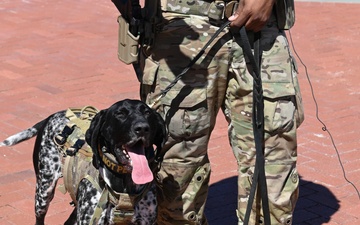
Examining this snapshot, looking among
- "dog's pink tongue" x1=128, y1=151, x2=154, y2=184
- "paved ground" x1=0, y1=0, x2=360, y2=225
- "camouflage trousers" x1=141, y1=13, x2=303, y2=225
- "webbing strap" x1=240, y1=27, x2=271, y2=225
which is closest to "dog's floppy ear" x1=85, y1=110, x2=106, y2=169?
"dog's pink tongue" x1=128, y1=151, x2=154, y2=184

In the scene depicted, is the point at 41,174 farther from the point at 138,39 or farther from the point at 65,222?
the point at 138,39

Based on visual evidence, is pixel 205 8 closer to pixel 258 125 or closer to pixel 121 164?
pixel 258 125

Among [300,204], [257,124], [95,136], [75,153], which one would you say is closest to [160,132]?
[95,136]

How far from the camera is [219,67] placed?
444 cm

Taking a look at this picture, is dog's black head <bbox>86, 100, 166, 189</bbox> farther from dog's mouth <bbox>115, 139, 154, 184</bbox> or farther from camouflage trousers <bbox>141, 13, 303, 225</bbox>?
camouflage trousers <bbox>141, 13, 303, 225</bbox>

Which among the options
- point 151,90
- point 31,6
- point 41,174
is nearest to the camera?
point 151,90

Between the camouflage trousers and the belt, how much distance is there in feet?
0.12

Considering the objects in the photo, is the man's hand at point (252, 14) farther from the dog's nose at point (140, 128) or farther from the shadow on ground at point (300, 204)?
the shadow on ground at point (300, 204)

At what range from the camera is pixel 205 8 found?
14.4 feet

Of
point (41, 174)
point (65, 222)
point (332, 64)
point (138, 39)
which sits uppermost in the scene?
point (138, 39)

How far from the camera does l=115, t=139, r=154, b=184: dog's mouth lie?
163 inches

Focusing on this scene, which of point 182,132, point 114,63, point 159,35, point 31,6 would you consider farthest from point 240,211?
point 31,6

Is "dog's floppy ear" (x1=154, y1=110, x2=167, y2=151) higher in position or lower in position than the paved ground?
higher

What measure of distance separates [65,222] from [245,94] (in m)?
1.59
